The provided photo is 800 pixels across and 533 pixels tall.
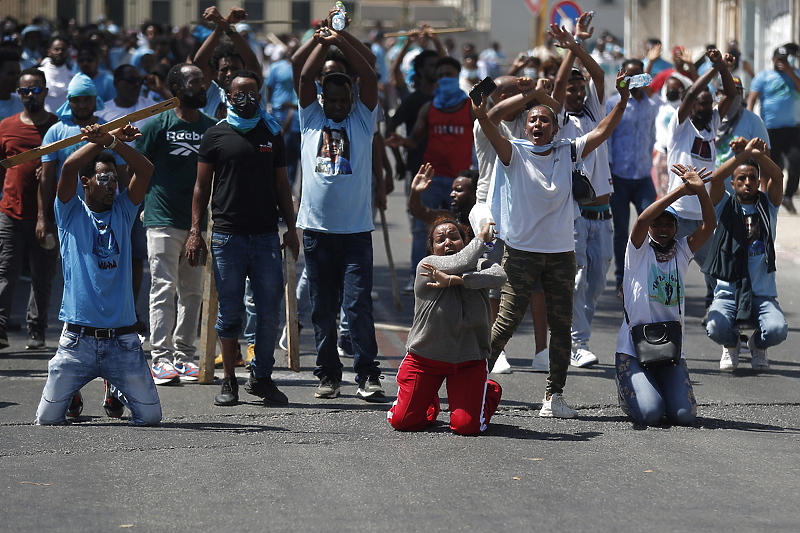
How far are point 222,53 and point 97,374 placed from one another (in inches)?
117

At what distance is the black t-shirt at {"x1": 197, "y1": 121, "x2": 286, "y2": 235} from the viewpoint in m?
7.60

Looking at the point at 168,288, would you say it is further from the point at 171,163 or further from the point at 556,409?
the point at 556,409

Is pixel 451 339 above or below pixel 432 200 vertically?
below

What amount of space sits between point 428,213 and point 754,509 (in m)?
3.74

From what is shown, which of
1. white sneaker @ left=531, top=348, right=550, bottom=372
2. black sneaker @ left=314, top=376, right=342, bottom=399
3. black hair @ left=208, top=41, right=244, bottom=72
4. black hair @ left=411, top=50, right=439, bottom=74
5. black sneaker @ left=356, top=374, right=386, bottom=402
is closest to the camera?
black sneaker @ left=356, top=374, right=386, bottom=402

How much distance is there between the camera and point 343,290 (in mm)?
7906

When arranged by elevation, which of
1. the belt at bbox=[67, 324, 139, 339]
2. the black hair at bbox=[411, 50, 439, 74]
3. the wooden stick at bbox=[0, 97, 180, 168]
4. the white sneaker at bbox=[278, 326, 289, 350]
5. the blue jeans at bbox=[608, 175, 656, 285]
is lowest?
the white sneaker at bbox=[278, 326, 289, 350]

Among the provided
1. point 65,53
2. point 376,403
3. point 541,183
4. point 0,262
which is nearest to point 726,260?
point 541,183

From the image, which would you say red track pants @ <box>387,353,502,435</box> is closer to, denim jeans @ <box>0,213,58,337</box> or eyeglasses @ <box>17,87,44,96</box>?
denim jeans @ <box>0,213,58,337</box>

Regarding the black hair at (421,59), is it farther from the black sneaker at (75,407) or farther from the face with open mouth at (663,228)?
the black sneaker at (75,407)

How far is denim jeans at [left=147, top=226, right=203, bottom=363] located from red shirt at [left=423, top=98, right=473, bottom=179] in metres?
2.96

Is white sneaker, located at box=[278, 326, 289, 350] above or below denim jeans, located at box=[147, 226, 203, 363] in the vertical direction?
below

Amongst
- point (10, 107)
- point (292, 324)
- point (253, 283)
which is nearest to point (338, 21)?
point (253, 283)

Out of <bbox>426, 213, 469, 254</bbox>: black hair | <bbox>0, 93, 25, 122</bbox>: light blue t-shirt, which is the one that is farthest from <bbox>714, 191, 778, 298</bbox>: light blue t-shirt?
<bbox>0, 93, 25, 122</bbox>: light blue t-shirt
